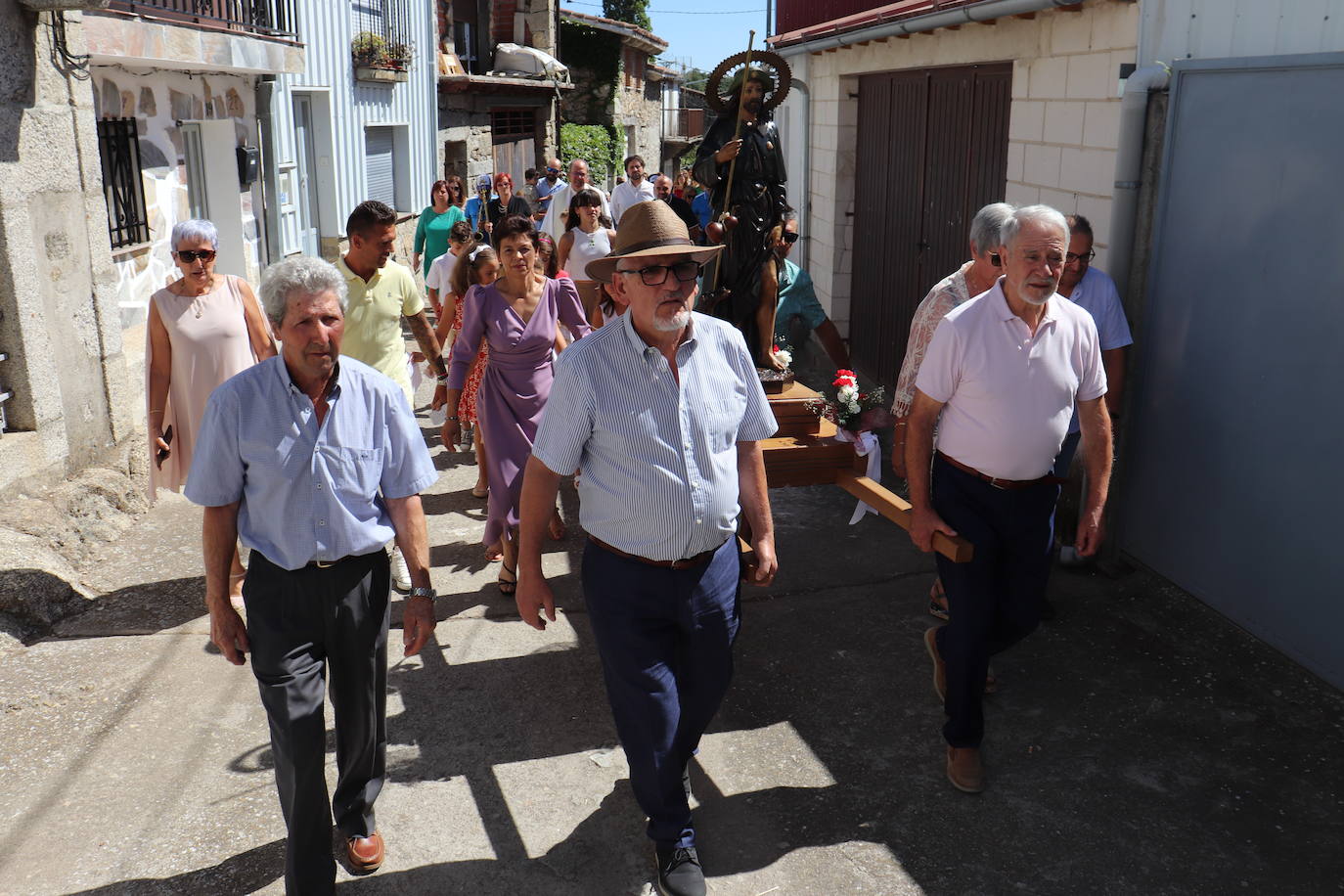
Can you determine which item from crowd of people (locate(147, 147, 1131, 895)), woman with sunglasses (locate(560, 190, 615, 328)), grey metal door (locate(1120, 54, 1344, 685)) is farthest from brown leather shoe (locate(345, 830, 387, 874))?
woman with sunglasses (locate(560, 190, 615, 328))

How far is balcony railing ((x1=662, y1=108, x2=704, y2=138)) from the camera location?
42.6 meters

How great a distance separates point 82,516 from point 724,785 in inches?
162

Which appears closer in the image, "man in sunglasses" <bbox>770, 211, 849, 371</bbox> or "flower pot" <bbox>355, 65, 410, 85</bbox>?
"man in sunglasses" <bbox>770, 211, 849, 371</bbox>

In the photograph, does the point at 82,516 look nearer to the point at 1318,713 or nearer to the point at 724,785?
the point at 724,785

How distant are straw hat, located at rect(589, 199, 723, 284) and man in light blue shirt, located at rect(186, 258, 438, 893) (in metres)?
0.82

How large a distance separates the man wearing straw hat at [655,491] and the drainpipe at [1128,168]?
119 inches

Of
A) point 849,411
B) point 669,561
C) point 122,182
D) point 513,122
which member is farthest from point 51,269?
point 513,122

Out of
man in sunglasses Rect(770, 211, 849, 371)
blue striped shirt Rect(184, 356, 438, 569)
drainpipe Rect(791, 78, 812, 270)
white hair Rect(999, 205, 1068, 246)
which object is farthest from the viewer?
drainpipe Rect(791, 78, 812, 270)

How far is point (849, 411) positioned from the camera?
5.38 m

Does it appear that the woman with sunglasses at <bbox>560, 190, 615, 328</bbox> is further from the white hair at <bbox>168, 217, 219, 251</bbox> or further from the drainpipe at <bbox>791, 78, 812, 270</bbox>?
the white hair at <bbox>168, 217, 219, 251</bbox>

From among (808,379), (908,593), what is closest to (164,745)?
(908,593)

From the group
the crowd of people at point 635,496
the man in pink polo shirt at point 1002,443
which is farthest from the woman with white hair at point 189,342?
the man in pink polo shirt at point 1002,443

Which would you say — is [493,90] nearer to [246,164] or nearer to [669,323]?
[246,164]

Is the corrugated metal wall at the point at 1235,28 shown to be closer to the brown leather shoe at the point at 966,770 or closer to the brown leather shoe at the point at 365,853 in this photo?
the brown leather shoe at the point at 966,770
